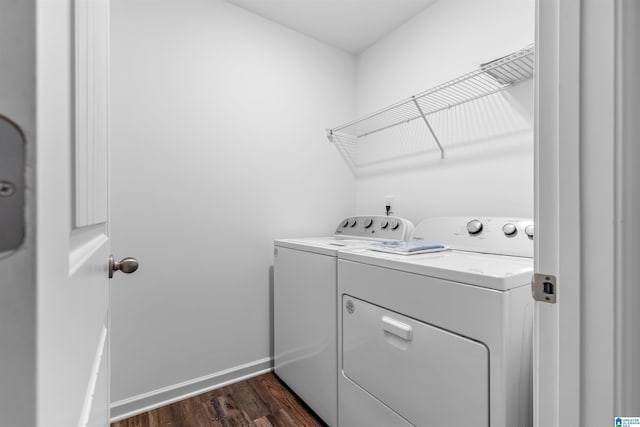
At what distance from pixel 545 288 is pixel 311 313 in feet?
3.73

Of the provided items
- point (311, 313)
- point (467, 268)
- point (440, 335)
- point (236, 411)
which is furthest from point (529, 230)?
point (236, 411)

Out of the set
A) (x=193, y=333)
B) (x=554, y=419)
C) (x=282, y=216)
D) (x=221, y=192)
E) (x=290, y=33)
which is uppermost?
(x=290, y=33)

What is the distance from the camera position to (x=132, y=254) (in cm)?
153

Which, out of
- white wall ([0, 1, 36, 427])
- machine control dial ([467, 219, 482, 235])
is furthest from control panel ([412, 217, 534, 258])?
white wall ([0, 1, 36, 427])

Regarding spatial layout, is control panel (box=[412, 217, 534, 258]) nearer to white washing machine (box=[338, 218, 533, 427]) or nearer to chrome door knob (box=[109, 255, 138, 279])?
white washing machine (box=[338, 218, 533, 427])

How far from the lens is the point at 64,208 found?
0.29m

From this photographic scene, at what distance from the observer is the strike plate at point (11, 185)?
181 millimetres

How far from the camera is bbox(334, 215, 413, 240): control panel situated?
1771 millimetres

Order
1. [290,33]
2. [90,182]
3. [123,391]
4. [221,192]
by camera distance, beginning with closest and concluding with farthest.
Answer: [90,182] → [123,391] → [221,192] → [290,33]

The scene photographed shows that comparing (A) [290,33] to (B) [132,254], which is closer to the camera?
(B) [132,254]

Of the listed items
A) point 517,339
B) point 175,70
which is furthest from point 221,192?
point 517,339

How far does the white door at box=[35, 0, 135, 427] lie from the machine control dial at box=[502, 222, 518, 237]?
4.76 feet

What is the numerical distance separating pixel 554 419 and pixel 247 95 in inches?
79.4
